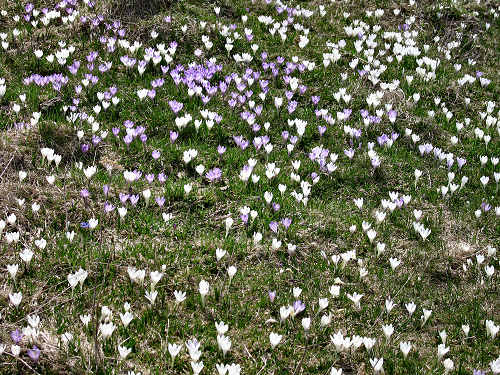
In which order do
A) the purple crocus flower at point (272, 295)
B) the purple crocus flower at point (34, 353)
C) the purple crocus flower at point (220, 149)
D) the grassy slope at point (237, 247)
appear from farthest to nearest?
the purple crocus flower at point (220, 149)
the purple crocus flower at point (272, 295)
the grassy slope at point (237, 247)
the purple crocus flower at point (34, 353)

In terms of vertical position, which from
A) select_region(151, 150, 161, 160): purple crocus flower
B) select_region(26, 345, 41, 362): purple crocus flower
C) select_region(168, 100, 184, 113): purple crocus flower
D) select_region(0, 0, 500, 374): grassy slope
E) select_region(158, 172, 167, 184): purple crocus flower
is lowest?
select_region(0, 0, 500, 374): grassy slope

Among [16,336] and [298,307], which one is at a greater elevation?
[16,336]

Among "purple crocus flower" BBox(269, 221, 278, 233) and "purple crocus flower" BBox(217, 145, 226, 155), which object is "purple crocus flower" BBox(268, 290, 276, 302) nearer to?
"purple crocus flower" BBox(269, 221, 278, 233)

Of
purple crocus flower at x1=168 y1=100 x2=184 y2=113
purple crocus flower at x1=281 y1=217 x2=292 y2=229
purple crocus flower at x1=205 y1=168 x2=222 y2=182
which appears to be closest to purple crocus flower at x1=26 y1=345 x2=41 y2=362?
purple crocus flower at x1=281 y1=217 x2=292 y2=229

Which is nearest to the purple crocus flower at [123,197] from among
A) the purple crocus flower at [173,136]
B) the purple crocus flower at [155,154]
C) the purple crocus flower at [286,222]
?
the purple crocus flower at [155,154]

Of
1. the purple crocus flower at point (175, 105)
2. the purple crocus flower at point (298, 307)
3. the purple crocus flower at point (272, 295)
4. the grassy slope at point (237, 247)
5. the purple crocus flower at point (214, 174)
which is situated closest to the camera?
the grassy slope at point (237, 247)

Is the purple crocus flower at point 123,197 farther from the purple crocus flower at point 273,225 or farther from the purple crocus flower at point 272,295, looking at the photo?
the purple crocus flower at point 272,295

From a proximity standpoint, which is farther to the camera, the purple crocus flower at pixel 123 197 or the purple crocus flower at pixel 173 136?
the purple crocus flower at pixel 173 136

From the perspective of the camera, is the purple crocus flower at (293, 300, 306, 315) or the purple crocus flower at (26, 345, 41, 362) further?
the purple crocus flower at (293, 300, 306, 315)

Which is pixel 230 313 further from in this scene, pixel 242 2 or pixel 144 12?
pixel 242 2

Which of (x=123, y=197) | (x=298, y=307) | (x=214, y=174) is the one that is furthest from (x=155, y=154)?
(x=298, y=307)

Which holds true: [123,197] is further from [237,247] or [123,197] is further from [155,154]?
[237,247]
